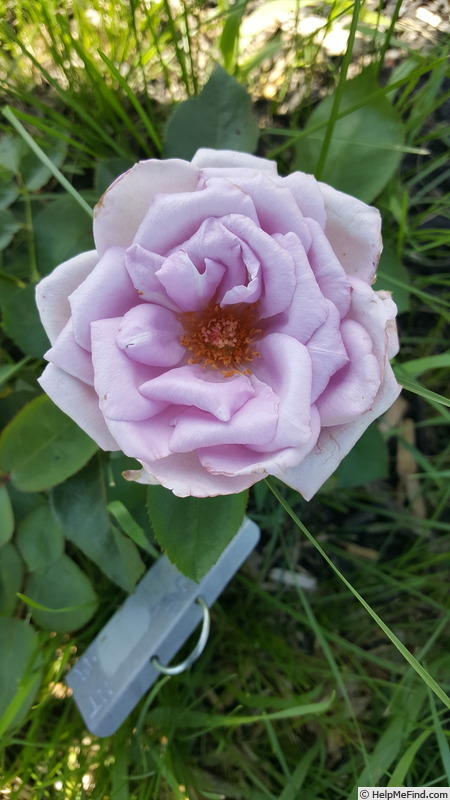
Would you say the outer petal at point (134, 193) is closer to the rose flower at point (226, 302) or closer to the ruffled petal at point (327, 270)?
the rose flower at point (226, 302)

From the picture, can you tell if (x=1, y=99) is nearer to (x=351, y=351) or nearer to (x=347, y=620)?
(x=351, y=351)

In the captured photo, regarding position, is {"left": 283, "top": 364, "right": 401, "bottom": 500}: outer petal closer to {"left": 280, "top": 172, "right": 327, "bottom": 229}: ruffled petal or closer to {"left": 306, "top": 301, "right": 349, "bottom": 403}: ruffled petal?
{"left": 306, "top": 301, "right": 349, "bottom": 403}: ruffled petal

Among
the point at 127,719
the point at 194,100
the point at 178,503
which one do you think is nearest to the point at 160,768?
the point at 127,719

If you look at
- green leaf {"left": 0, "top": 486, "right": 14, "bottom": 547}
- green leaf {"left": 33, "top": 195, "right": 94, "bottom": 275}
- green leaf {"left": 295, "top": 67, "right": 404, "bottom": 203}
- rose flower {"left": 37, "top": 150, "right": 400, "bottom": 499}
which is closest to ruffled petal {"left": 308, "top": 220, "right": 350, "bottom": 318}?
rose flower {"left": 37, "top": 150, "right": 400, "bottom": 499}

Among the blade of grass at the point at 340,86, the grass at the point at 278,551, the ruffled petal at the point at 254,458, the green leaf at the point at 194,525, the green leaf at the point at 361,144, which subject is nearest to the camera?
the ruffled petal at the point at 254,458

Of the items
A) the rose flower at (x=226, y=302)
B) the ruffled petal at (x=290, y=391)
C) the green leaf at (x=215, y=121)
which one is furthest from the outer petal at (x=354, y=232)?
the green leaf at (x=215, y=121)

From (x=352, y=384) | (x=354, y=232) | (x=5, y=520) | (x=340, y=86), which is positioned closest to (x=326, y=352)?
(x=352, y=384)

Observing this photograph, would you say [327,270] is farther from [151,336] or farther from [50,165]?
[50,165]
